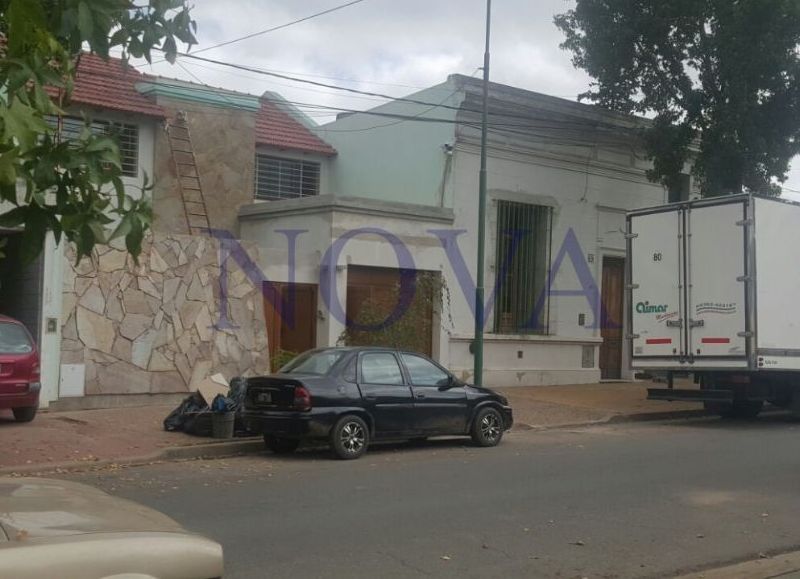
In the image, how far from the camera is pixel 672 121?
73.6 feet

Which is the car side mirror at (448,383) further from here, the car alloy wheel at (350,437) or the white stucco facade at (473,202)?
the white stucco facade at (473,202)

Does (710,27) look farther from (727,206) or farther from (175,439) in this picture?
(175,439)

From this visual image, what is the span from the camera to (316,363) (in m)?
13.4

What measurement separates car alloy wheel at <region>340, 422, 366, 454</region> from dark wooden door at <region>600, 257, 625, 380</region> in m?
12.8

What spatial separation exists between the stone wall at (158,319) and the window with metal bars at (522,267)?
6.24 m

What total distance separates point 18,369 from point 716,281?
11.4m

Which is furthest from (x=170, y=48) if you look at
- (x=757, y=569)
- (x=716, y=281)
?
(x=716, y=281)

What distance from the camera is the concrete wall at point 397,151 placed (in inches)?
845

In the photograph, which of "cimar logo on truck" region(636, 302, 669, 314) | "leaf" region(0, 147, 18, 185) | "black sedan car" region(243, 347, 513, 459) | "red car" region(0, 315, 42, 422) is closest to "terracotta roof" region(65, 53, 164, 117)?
"red car" region(0, 315, 42, 422)

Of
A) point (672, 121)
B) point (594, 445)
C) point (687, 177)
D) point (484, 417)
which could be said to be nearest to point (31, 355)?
point (484, 417)

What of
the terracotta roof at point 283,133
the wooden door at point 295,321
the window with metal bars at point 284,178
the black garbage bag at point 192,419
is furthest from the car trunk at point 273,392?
the terracotta roof at point 283,133

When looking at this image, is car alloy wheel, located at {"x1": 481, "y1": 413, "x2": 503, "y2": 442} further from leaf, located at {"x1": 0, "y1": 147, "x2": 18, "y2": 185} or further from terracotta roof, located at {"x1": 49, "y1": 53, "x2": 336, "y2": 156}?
leaf, located at {"x1": 0, "y1": 147, "x2": 18, "y2": 185}

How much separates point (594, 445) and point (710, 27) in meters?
11.4

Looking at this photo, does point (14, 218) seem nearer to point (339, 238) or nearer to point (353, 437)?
point (353, 437)
